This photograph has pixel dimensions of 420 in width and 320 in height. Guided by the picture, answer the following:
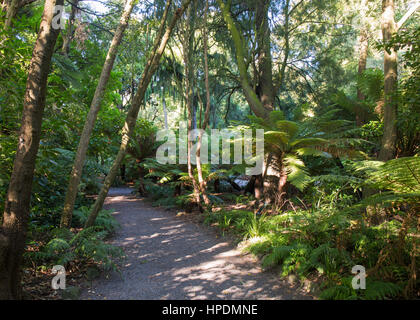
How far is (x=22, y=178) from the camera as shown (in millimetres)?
2240

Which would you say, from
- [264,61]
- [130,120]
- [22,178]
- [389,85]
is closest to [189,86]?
Result: [264,61]

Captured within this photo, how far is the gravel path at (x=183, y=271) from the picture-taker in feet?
9.59

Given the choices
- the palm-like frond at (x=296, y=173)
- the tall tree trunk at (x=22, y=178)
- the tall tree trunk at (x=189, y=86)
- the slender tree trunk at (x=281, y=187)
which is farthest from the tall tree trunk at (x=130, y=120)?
the slender tree trunk at (x=281, y=187)

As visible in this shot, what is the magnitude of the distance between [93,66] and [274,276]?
802 cm

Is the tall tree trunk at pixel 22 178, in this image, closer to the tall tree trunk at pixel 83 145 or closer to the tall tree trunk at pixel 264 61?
the tall tree trunk at pixel 83 145

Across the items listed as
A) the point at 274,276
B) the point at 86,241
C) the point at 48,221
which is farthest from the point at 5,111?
the point at 274,276

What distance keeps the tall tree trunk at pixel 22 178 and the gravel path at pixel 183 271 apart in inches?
34.0

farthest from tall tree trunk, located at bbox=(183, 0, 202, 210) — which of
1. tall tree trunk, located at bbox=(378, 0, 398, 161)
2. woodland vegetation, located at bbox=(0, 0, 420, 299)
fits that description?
tall tree trunk, located at bbox=(378, 0, 398, 161)

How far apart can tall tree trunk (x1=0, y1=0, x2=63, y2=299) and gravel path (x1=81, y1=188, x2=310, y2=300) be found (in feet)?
2.83

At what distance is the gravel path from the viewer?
2.92 metres

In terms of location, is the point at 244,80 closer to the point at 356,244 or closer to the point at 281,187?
the point at 281,187

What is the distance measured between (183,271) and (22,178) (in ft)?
7.26

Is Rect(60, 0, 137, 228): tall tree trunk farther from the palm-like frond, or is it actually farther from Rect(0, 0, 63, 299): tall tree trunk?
the palm-like frond
